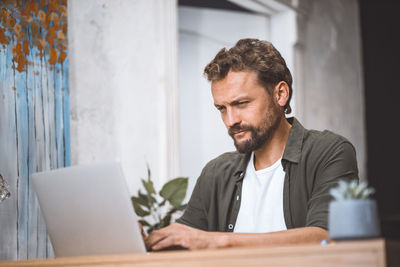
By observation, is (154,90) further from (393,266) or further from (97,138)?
(393,266)

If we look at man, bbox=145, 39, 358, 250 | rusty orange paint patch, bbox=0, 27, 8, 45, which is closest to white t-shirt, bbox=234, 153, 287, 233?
man, bbox=145, 39, 358, 250

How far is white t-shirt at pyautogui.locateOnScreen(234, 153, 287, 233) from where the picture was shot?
2002 mm

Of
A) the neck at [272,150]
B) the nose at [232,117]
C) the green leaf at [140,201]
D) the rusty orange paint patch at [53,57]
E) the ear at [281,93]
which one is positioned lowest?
the green leaf at [140,201]

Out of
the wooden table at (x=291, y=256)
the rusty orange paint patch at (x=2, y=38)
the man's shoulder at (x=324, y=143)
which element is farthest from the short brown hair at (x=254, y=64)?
the wooden table at (x=291, y=256)

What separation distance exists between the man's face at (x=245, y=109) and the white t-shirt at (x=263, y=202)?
0.12 m

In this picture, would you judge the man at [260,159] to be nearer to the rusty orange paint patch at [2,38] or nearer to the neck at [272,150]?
the neck at [272,150]

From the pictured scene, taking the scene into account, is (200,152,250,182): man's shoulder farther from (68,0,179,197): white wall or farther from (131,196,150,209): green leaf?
(68,0,179,197): white wall

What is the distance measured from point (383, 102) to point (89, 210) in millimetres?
4467

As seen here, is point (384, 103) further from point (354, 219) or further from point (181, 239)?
point (354, 219)

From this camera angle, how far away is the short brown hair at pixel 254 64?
7.00ft

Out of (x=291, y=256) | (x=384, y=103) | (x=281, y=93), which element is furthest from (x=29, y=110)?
(x=384, y=103)

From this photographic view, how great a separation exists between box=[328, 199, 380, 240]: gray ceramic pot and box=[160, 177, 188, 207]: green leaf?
4.64ft

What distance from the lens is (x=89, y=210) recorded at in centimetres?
146

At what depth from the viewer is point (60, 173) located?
4.94 ft
